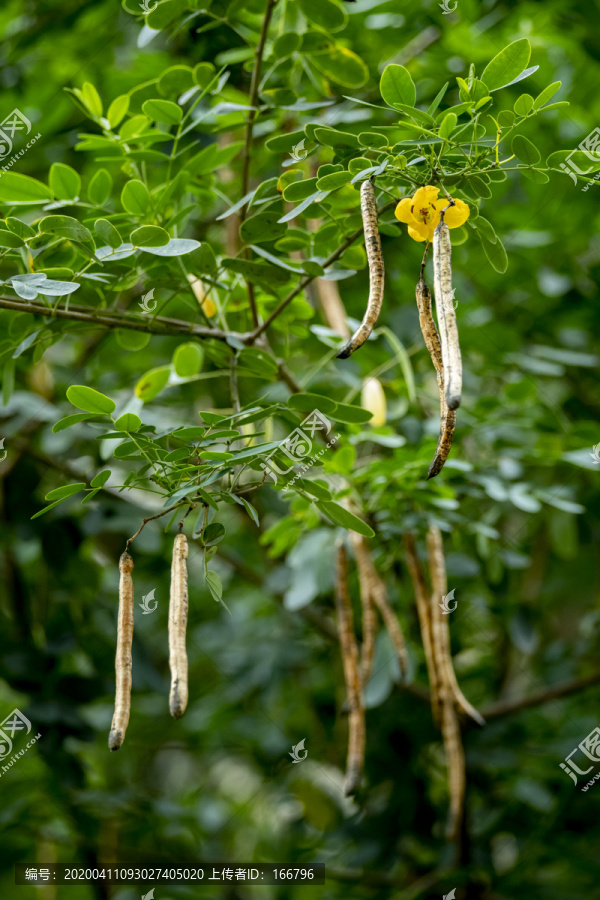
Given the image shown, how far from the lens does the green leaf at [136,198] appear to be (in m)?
0.80

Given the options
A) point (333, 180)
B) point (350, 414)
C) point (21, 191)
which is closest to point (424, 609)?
point (350, 414)

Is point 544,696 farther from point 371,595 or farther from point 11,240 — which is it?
point 11,240

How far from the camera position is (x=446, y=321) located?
55cm

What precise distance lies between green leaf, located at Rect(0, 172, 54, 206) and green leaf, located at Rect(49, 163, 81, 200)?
0.01 metres

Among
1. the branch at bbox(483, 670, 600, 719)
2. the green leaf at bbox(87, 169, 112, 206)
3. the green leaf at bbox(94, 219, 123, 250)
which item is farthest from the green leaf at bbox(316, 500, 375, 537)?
the branch at bbox(483, 670, 600, 719)

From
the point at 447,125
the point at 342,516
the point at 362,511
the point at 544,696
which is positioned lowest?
the point at 544,696

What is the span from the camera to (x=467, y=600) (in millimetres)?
1649

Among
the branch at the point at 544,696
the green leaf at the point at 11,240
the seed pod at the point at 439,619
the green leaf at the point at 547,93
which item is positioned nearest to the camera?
the green leaf at the point at 547,93

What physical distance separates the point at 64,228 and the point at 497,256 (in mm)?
424

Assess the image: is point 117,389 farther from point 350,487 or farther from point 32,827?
Result: point 32,827

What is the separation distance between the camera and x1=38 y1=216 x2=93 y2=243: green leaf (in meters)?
0.72

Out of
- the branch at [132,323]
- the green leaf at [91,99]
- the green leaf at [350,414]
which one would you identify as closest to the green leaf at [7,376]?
the branch at [132,323]

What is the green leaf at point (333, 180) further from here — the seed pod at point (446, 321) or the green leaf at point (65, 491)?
the green leaf at point (65, 491)

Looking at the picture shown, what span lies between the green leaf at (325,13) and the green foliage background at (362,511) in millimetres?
74
